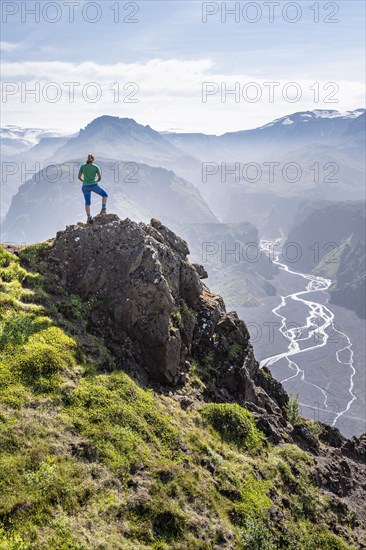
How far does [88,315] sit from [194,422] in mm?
9148

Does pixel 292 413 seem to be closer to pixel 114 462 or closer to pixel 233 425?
pixel 233 425

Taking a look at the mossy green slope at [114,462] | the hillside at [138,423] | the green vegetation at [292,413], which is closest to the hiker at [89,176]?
the hillside at [138,423]

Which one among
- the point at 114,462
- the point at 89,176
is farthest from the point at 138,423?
the point at 89,176

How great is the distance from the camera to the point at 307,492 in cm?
2681

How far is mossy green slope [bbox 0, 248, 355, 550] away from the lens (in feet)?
56.7

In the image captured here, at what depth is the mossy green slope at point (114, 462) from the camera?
680 inches

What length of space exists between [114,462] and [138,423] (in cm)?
280

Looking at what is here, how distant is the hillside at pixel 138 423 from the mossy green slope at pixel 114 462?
7 cm

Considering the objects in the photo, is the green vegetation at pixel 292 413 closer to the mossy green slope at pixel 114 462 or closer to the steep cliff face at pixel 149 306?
the steep cliff face at pixel 149 306

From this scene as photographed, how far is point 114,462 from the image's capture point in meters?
20.1

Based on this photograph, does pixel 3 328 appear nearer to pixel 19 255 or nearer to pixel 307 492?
pixel 19 255

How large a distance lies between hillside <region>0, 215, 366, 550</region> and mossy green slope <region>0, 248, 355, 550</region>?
0.07 metres

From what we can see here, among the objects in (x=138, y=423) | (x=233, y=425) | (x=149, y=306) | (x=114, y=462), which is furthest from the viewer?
(x=149, y=306)

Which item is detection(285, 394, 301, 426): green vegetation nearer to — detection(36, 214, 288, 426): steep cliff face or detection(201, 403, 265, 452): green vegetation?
detection(36, 214, 288, 426): steep cliff face
